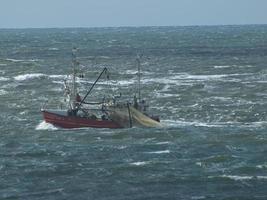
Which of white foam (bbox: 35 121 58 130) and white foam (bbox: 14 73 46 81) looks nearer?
white foam (bbox: 35 121 58 130)

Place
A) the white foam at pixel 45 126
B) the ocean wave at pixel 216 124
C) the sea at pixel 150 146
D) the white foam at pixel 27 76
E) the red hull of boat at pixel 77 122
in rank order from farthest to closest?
1. the white foam at pixel 27 76
2. the white foam at pixel 45 126
3. the ocean wave at pixel 216 124
4. the red hull of boat at pixel 77 122
5. the sea at pixel 150 146

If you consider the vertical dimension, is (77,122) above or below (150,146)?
below

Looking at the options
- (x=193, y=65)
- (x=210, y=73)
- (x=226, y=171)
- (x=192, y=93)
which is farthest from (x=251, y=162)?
(x=193, y=65)

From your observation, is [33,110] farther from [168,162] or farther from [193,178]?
[193,178]

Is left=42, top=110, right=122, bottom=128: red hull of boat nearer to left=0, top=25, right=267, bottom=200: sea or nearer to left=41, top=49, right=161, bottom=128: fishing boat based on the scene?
left=41, top=49, right=161, bottom=128: fishing boat

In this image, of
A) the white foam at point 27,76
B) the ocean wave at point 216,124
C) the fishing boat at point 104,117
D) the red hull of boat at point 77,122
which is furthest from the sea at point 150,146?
the white foam at point 27,76

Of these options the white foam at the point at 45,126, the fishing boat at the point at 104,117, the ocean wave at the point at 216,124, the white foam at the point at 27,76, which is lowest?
the white foam at the point at 27,76

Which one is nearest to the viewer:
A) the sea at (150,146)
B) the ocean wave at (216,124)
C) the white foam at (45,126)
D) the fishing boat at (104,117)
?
the sea at (150,146)

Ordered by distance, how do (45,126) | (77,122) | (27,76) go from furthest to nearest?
(27,76) < (45,126) < (77,122)

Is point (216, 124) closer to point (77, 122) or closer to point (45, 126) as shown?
point (77, 122)

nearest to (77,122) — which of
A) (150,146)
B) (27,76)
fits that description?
(150,146)

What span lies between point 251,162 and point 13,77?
250 feet

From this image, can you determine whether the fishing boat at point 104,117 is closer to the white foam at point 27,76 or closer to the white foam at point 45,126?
the white foam at point 45,126

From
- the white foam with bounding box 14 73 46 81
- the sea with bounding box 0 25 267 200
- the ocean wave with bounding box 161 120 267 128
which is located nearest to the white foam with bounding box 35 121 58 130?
the sea with bounding box 0 25 267 200
